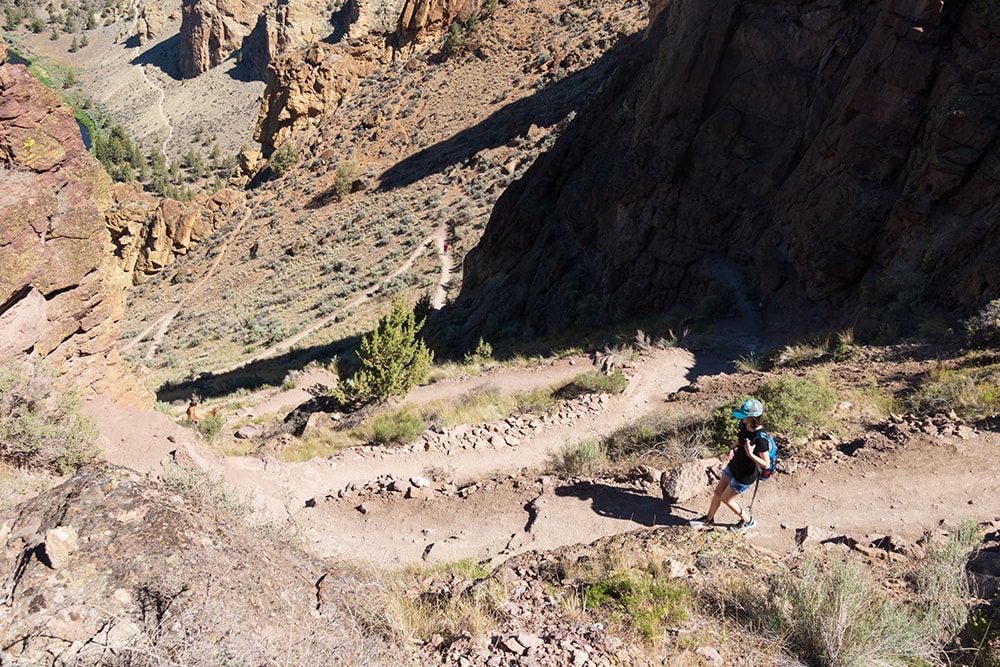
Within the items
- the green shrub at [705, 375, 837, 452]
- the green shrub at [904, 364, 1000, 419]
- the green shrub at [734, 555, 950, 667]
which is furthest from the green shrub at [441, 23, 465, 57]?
the green shrub at [734, 555, 950, 667]

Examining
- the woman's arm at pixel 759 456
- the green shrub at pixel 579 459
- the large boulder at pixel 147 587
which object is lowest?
the green shrub at pixel 579 459

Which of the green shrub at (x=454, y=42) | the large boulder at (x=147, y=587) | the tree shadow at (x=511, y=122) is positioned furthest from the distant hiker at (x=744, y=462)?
the green shrub at (x=454, y=42)

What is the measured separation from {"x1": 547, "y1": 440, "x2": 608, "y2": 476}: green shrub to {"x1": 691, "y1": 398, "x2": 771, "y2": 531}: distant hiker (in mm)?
2081

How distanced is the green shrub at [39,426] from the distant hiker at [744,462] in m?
7.66

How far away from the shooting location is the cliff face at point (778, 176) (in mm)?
10203

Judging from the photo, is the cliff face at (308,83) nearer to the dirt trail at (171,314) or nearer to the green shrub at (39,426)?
the dirt trail at (171,314)

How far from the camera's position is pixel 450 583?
531cm

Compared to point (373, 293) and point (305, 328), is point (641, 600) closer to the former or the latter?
point (305, 328)

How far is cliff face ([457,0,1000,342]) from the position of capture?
1020 centimetres

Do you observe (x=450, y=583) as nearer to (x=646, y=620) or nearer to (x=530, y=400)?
(x=646, y=620)

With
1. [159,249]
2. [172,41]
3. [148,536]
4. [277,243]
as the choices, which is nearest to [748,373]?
[148,536]

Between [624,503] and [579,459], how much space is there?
1.27 meters

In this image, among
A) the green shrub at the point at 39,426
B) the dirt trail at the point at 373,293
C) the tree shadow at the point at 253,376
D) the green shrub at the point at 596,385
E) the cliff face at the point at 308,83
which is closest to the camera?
the green shrub at the point at 39,426

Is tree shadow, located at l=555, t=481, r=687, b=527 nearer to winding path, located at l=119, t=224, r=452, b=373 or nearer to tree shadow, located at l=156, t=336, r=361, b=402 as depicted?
tree shadow, located at l=156, t=336, r=361, b=402
